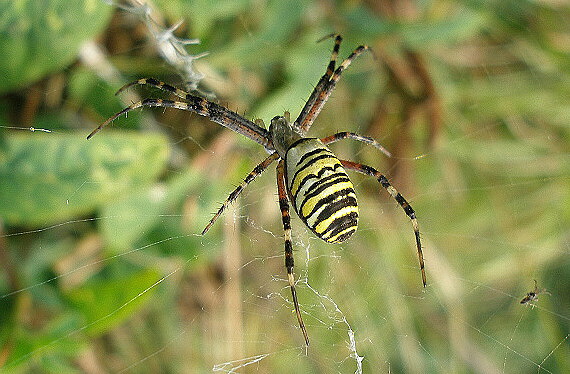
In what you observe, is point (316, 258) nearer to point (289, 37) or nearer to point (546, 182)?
point (289, 37)

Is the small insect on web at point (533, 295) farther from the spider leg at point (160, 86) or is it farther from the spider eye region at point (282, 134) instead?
the spider leg at point (160, 86)

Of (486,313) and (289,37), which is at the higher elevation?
(289,37)

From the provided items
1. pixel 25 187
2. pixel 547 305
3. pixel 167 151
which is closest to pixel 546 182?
pixel 547 305

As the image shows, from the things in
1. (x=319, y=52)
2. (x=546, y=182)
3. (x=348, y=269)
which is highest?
(x=319, y=52)

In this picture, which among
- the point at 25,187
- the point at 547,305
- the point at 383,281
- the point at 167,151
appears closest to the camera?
the point at 25,187

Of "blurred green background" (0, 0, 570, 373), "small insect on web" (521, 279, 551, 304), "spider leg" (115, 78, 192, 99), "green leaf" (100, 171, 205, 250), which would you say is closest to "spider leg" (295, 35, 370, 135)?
"blurred green background" (0, 0, 570, 373)

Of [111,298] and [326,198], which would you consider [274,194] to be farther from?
[326,198]

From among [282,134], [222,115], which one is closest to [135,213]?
[222,115]
